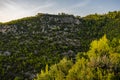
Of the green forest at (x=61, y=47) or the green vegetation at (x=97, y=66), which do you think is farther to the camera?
the green forest at (x=61, y=47)

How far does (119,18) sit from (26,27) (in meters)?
39.6

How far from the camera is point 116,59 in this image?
82938 mm

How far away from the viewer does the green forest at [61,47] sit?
83.8m

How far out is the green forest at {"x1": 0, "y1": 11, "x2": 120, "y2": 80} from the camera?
83750 millimetres

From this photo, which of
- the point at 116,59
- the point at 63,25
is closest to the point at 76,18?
the point at 63,25

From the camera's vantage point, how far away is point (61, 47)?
14225 cm

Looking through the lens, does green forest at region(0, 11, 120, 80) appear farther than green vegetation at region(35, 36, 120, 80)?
Yes

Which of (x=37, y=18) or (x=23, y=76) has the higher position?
(x=37, y=18)

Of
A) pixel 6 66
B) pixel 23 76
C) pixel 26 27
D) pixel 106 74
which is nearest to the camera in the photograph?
pixel 106 74

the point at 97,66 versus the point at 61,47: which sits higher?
the point at 97,66

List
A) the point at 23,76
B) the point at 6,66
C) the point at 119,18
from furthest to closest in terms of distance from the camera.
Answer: the point at 119,18 < the point at 6,66 < the point at 23,76

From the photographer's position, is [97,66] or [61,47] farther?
[61,47]

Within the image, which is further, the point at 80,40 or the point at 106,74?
the point at 80,40

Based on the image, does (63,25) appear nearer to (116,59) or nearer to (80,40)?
(80,40)
